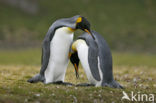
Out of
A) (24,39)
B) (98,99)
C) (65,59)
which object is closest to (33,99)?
(98,99)

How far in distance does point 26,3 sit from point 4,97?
44243mm

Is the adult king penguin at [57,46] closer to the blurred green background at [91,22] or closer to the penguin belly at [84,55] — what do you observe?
the penguin belly at [84,55]

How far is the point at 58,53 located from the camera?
32.5 ft

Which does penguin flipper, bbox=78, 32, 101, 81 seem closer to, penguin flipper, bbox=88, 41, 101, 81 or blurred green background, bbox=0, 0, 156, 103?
penguin flipper, bbox=88, 41, 101, 81

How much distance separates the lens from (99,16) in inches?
1953

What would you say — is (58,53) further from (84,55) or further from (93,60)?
(93,60)

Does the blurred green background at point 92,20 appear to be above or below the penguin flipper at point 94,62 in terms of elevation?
above

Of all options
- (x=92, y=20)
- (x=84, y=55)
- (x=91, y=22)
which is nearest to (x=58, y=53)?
(x=84, y=55)

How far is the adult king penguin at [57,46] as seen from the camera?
9672mm

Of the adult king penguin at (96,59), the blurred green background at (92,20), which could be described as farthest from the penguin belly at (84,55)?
the blurred green background at (92,20)

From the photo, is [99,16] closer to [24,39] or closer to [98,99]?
[24,39]

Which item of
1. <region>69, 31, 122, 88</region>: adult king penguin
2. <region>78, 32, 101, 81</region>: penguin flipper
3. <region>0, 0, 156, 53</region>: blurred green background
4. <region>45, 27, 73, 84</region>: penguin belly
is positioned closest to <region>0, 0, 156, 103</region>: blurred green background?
<region>0, 0, 156, 53</region>: blurred green background

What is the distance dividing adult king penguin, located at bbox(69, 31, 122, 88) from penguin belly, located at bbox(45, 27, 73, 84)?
0.39m

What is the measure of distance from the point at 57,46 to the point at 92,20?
3874 centimetres
